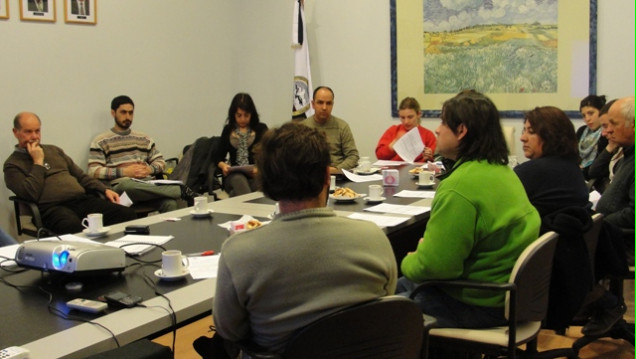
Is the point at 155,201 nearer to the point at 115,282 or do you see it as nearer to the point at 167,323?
the point at 115,282

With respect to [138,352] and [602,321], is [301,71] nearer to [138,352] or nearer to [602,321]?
[602,321]

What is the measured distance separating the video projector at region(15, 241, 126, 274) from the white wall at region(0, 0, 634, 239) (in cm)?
294

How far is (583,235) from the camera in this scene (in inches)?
93.1

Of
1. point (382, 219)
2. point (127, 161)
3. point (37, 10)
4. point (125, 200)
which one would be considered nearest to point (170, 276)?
point (382, 219)

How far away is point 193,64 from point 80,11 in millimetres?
1297

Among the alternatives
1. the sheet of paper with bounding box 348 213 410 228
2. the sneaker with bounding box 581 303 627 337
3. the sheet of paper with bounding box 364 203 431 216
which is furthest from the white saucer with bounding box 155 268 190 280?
the sneaker with bounding box 581 303 627 337

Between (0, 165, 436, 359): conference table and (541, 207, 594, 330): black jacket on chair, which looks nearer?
(0, 165, 436, 359): conference table

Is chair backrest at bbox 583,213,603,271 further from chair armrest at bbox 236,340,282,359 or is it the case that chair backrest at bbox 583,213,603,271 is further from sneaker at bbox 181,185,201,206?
sneaker at bbox 181,185,201,206

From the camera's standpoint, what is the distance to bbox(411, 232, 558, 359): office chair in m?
2.00

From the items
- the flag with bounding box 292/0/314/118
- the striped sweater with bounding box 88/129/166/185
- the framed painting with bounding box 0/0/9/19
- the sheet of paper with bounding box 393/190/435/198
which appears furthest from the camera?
the flag with bounding box 292/0/314/118

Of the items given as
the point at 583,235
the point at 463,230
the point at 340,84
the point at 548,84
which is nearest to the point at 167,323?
the point at 463,230

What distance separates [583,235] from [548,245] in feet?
1.23

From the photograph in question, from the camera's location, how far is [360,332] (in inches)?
56.8

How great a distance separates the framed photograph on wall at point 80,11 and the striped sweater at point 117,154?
0.91 metres
